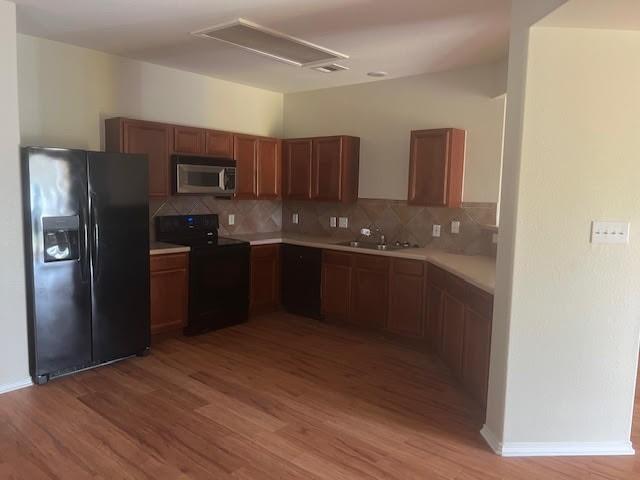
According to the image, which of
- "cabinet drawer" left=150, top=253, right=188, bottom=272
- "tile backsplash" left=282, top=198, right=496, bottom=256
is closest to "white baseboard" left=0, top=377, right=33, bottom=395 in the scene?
"cabinet drawer" left=150, top=253, right=188, bottom=272

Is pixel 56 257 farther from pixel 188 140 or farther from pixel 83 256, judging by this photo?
pixel 188 140

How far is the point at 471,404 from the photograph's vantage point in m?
3.27

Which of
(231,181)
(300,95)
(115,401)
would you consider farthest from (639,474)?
(300,95)

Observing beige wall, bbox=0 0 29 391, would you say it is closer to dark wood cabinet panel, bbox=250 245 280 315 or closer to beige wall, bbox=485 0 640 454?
dark wood cabinet panel, bbox=250 245 280 315

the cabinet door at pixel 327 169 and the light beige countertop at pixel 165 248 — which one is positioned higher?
the cabinet door at pixel 327 169

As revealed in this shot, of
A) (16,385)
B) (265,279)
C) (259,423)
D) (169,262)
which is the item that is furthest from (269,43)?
(16,385)

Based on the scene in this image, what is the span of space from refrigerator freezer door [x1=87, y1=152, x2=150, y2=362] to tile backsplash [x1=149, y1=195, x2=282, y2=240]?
0.93m

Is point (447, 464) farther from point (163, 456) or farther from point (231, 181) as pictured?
point (231, 181)

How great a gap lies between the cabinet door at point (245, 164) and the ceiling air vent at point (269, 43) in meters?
1.21

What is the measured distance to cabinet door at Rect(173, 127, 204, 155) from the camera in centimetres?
461

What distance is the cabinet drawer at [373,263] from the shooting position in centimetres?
455

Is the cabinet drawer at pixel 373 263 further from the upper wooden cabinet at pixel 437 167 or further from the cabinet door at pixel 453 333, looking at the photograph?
the cabinet door at pixel 453 333

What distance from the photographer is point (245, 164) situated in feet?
17.3

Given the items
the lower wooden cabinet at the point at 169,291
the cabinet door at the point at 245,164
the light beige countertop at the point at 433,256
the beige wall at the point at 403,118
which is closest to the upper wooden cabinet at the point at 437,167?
the beige wall at the point at 403,118
